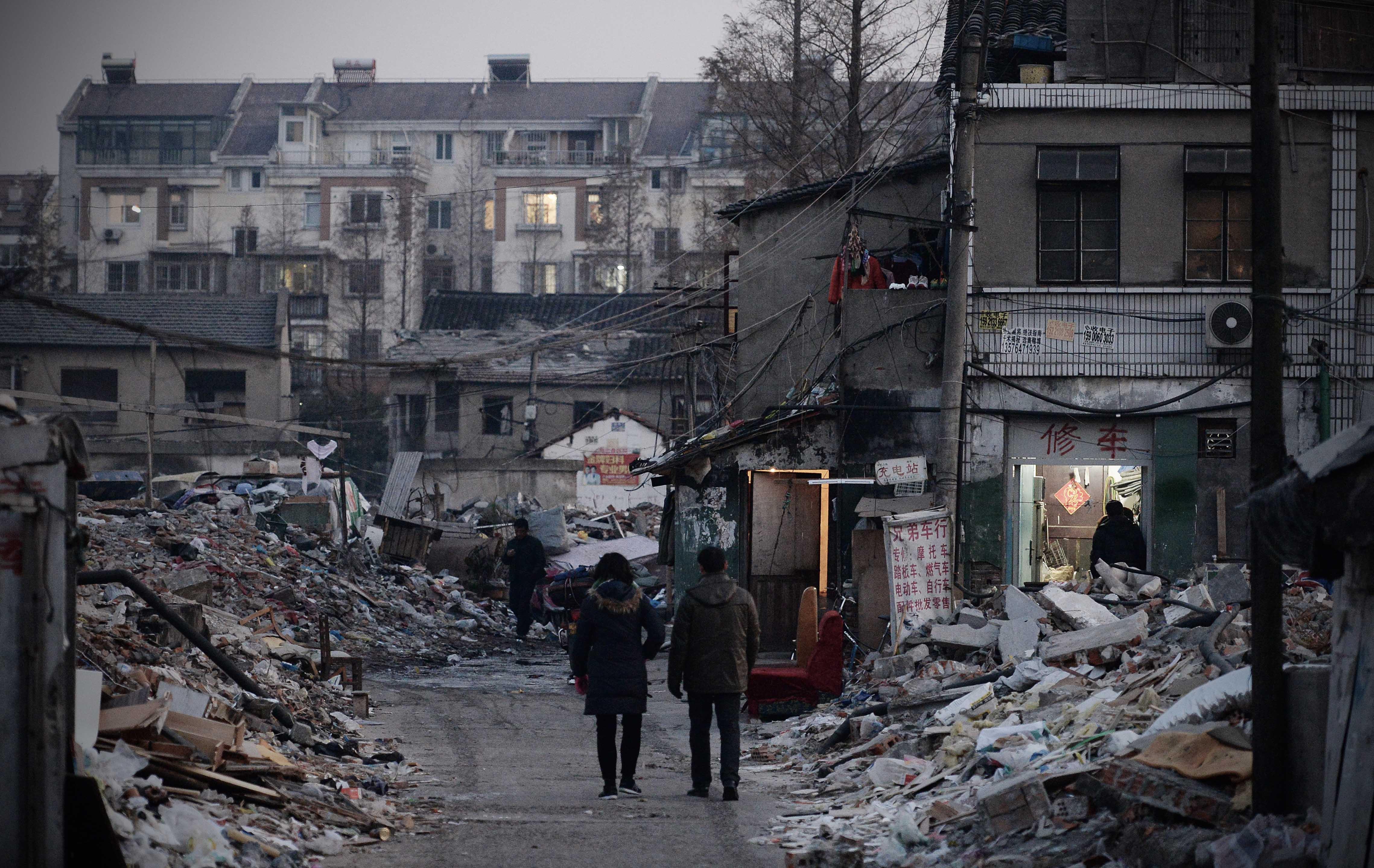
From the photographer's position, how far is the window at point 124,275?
2709 inches

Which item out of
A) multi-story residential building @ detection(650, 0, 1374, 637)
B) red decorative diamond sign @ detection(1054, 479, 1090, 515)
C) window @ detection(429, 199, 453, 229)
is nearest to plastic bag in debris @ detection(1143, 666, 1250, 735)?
multi-story residential building @ detection(650, 0, 1374, 637)

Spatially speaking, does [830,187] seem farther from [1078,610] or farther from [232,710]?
[232,710]

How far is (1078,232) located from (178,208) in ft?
201

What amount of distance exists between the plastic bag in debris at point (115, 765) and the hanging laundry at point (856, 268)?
13142 millimetres

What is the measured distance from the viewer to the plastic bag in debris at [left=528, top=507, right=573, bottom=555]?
30.7m

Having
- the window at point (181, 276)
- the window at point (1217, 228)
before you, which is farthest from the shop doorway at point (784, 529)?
Result: the window at point (181, 276)

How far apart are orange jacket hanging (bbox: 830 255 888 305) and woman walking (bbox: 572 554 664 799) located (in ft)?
31.7

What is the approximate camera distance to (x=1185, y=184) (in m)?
17.6

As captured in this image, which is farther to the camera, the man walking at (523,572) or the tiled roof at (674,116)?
the tiled roof at (674,116)

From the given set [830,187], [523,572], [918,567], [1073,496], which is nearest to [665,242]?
[523,572]

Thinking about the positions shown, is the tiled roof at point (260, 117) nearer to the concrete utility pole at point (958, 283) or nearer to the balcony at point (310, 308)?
the balcony at point (310, 308)

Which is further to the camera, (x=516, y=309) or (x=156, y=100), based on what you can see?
(x=156, y=100)

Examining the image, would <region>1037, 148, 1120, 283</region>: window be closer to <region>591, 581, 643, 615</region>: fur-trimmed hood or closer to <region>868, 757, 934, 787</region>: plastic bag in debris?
<region>868, 757, 934, 787</region>: plastic bag in debris

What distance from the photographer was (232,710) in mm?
10203
